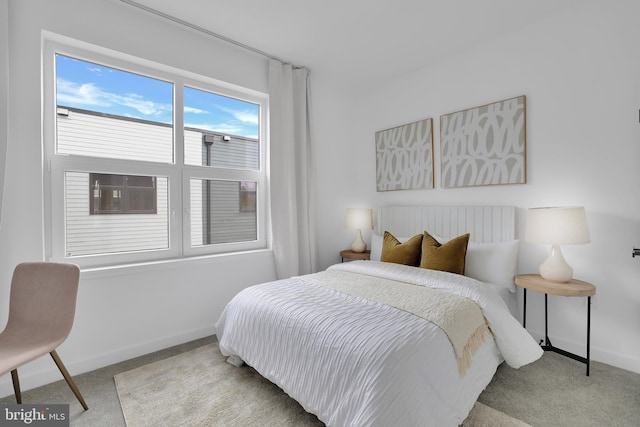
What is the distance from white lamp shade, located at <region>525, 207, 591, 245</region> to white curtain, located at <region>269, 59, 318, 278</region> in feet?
7.02

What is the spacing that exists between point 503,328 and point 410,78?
275 cm

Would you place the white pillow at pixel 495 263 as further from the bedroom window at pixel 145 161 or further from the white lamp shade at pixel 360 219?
the bedroom window at pixel 145 161

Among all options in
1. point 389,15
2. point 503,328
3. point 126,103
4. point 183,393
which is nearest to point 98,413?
point 183,393

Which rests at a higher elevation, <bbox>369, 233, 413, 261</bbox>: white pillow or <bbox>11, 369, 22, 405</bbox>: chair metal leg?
<bbox>369, 233, 413, 261</bbox>: white pillow

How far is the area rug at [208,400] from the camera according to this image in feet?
5.26

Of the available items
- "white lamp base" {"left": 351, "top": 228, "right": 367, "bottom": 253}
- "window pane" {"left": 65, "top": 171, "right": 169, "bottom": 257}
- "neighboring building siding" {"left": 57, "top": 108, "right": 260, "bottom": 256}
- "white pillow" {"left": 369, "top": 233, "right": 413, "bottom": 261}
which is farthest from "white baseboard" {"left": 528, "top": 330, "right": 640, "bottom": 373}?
"window pane" {"left": 65, "top": 171, "right": 169, "bottom": 257}

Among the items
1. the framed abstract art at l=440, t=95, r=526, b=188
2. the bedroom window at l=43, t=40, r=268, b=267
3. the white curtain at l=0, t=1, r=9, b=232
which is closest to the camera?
the white curtain at l=0, t=1, r=9, b=232

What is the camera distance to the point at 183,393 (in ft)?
6.11

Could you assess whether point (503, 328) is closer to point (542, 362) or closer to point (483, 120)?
point (542, 362)

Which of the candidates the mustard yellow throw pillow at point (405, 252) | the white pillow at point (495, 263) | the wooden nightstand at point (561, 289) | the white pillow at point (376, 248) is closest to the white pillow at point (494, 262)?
the white pillow at point (495, 263)

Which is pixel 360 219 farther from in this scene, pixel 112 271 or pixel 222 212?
pixel 112 271

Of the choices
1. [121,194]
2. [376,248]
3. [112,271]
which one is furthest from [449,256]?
[121,194]

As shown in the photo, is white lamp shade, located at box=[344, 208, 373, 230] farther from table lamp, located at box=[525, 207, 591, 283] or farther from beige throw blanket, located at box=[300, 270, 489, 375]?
table lamp, located at box=[525, 207, 591, 283]

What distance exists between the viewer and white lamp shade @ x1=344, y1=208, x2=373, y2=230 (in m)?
3.54
